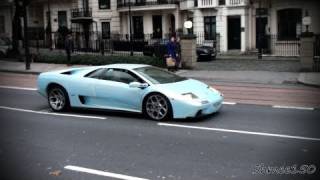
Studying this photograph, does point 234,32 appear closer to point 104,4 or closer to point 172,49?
point 104,4

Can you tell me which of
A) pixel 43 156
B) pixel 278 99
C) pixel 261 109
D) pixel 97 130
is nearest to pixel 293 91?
pixel 278 99

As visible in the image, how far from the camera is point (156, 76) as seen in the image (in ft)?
38.7

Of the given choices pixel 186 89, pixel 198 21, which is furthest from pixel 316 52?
pixel 198 21

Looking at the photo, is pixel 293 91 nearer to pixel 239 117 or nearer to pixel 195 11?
pixel 239 117

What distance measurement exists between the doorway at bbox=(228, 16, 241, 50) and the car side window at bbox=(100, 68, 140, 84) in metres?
27.8

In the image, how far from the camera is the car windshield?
11515 mm

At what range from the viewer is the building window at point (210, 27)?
40062mm

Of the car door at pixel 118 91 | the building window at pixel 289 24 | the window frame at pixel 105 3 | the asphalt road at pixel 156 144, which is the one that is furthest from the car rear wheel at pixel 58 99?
the window frame at pixel 105 3

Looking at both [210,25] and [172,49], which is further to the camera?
[210,25]

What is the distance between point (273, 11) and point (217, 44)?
18.4 ft

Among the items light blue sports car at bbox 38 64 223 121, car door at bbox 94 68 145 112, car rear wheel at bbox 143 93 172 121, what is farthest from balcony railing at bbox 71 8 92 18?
car rear wheel at bbox 143 93 172 121

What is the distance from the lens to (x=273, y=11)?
116ft

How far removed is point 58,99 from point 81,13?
35.9 m

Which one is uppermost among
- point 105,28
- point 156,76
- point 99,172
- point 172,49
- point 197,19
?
point 197,19
